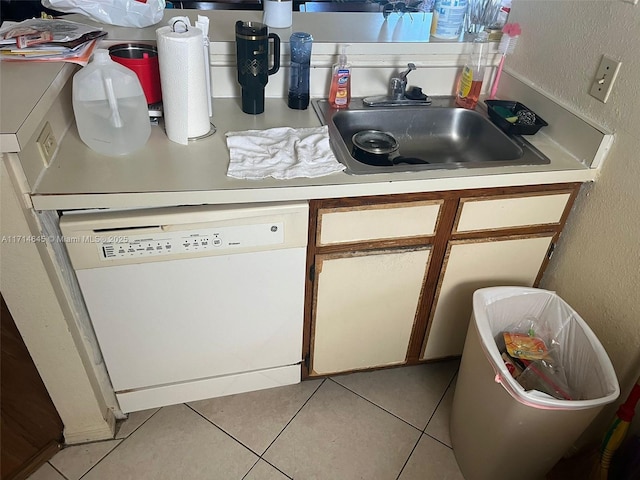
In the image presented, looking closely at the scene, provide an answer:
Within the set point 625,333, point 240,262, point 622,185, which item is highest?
point 622,185

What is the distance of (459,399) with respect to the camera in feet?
4.94

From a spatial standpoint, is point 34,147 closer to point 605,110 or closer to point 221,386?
point 221,386

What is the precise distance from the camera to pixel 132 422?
1.64m

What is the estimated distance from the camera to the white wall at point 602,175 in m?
1.26

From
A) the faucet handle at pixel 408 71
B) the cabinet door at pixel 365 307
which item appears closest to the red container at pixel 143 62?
the cabinet door at pixel 365 307

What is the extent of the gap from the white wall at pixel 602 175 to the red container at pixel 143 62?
117 centimetres

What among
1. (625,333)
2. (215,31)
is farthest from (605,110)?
(215,31)

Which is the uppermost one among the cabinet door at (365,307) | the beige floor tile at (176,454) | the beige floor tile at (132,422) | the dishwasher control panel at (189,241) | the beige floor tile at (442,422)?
the dishwasher control panel at (189,241)

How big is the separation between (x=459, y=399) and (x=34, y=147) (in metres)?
1.34

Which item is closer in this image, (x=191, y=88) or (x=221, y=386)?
(x=191, y=88)

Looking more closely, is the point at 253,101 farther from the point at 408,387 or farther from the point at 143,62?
the point at 408,387

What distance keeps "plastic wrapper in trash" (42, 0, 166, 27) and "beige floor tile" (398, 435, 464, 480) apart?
1.64m

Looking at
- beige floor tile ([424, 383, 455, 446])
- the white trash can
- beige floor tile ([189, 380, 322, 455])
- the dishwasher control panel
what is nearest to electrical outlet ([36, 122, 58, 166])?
the dishwasher control panel

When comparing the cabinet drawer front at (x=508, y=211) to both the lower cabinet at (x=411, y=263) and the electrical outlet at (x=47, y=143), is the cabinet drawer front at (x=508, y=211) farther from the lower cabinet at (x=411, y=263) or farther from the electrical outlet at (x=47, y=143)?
the electrical outlet at (x=47, y=143)
